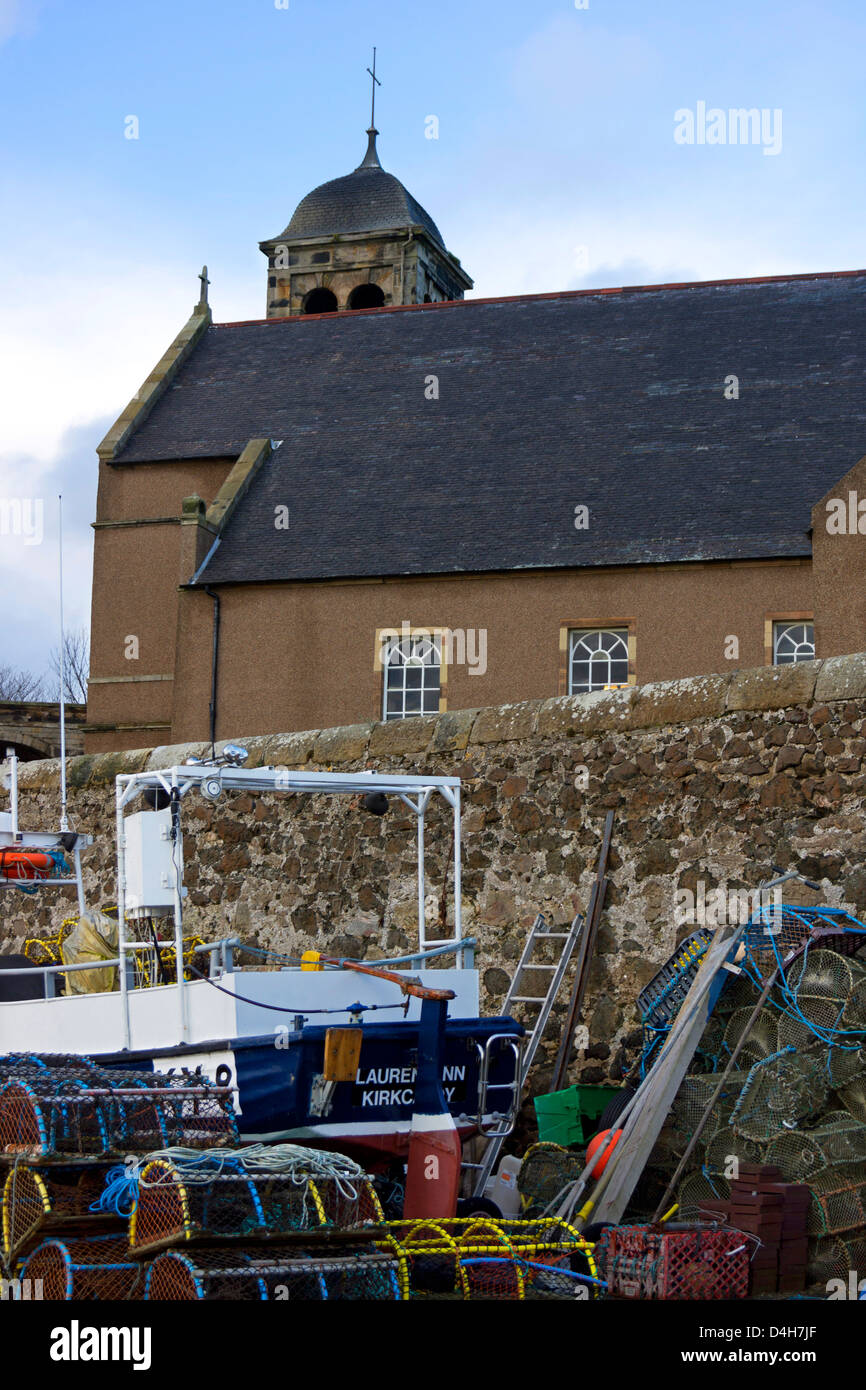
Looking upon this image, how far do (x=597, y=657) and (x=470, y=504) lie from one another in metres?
2.98

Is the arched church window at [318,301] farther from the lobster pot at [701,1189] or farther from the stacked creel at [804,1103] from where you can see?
the lobster pot at [701,1189]

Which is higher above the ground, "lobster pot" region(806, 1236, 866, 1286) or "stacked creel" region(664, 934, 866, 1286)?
"stacked creel" region(664, 934, 866, 1286)

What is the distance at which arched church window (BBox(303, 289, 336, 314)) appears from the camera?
3597 cm

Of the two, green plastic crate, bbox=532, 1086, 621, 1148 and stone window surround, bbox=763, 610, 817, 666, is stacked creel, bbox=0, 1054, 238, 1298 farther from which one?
stone window surround, bbox=763, 610, 817, 666

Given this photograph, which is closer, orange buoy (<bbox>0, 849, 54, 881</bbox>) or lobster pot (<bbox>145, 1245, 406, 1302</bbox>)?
lobster pot (<bbox>145, 1245, 406, 1302</bbox>)

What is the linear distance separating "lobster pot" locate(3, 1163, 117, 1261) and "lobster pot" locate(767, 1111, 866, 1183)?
10.8 ft

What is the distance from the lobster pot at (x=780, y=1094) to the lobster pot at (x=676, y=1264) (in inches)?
35.3

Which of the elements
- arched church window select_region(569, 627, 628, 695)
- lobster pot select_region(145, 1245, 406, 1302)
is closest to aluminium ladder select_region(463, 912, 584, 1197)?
lobster pot select_region(145, 1245, 406, 1302)

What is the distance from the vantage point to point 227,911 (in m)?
12.5

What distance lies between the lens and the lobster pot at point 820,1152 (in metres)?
8.08

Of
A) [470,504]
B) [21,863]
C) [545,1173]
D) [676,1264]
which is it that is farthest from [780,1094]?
[470,504]
